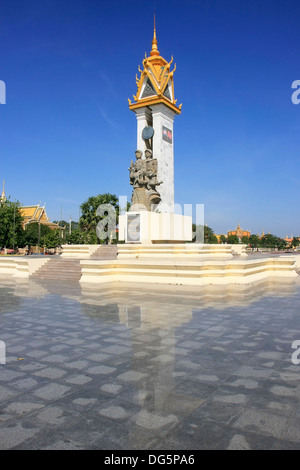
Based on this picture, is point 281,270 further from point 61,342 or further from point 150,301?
point 61,342

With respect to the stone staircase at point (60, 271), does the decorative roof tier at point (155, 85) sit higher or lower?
higher

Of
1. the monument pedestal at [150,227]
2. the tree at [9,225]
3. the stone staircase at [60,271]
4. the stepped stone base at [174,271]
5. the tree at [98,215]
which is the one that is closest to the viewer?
the stepped stone base at [174,271]

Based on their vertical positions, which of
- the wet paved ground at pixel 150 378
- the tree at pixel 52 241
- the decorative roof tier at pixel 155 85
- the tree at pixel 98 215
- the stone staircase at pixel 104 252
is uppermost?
the decorative roof tier at pixel 155 85

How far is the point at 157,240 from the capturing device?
24.5 m

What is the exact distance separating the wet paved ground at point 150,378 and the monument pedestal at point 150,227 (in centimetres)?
1603

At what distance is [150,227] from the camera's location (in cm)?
2336

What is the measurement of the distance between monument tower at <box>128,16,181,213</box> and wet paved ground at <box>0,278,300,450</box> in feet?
82.7

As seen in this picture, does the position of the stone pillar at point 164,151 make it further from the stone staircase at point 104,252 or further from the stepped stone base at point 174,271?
the stepped stone base at point 174,271

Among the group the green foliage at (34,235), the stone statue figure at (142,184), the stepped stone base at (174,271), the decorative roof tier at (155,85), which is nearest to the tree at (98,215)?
the green foliage at (34,235)

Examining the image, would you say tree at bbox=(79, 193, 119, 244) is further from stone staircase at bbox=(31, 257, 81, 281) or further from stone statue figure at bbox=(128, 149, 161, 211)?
stone staircase at bbox=(31, 257, 81, 281)

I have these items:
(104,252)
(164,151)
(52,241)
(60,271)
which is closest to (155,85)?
(164,151)

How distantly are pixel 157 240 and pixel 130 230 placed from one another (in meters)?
2.21

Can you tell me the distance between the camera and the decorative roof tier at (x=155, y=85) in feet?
104

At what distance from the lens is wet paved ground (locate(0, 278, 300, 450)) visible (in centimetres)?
245
